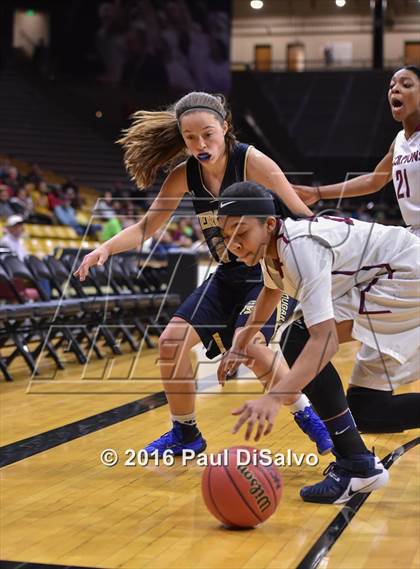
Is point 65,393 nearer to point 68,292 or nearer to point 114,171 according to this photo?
point 68,292

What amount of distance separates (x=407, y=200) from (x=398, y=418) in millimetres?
1298

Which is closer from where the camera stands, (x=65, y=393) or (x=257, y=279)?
(x=257, y=279)

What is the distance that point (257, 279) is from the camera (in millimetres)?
4715

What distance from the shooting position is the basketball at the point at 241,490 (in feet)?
11.5

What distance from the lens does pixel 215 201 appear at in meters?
4.55

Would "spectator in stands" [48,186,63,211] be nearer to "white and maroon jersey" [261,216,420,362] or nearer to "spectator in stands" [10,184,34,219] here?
"spectator in stands" [10,184,34,219]

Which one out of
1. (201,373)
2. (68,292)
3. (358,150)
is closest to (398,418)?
(201,373)

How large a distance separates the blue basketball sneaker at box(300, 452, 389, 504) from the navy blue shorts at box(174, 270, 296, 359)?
2.66 feet

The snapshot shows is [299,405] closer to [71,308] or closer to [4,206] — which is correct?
[71,308]

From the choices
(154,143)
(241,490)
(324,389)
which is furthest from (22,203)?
(241,490)

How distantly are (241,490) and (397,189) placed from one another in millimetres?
1982

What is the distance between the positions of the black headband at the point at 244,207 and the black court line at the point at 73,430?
6.70 feet

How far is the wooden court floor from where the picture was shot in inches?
129

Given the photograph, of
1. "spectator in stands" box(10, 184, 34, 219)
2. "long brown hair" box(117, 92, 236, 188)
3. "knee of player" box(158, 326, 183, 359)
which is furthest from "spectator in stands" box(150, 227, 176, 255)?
"knee of player" box(158, 326, 183, 359)
